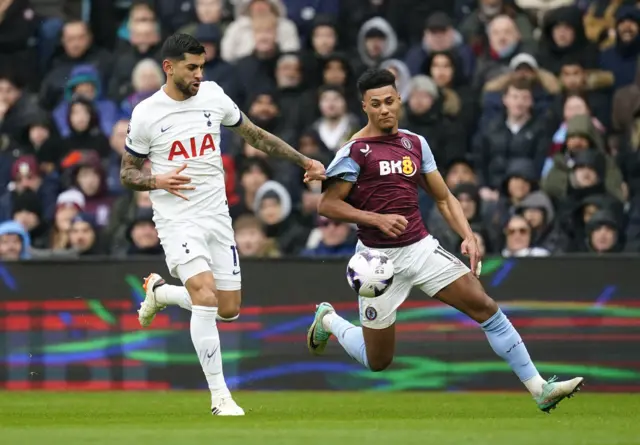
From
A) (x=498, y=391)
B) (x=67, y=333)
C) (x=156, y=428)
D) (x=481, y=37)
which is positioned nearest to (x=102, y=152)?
(x=67, y=333)

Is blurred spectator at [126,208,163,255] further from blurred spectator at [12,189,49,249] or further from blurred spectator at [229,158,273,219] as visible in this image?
blurred spectator at [12,189,49,249]

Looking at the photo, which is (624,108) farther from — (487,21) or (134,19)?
(134,19)

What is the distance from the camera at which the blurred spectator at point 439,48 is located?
58.1ft

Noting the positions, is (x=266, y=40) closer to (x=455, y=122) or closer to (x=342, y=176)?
(x=455, y=122)

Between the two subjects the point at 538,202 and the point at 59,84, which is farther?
the point at 59,84

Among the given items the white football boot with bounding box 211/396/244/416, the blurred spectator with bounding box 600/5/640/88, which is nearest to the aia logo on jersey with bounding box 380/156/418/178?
the white football boot with bounding box 211/396/244/416

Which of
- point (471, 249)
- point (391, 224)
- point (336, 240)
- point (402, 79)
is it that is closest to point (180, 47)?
point (391, 224)

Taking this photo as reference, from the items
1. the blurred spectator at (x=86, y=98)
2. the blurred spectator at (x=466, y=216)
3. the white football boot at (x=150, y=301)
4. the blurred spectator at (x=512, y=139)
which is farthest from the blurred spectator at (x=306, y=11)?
the white football boot at (x=150, y=301)

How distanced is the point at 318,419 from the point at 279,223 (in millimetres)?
5399

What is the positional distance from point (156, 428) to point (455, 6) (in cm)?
972

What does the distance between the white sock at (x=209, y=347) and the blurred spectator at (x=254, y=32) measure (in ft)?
23.8

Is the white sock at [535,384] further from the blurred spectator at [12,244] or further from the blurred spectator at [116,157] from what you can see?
the blurred spectator at [116,157]

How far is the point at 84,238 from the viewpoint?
53.2 feet

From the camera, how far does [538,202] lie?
15727mm
